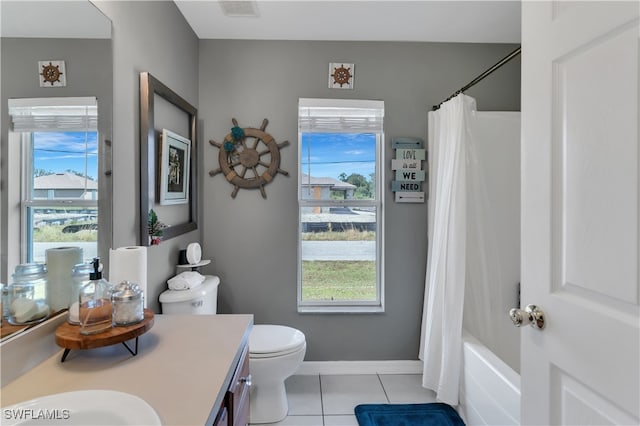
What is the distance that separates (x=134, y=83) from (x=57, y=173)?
702 mm

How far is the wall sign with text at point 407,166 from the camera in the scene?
232cm

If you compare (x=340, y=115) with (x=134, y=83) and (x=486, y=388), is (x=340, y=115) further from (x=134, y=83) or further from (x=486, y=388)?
(x=486, y=388)

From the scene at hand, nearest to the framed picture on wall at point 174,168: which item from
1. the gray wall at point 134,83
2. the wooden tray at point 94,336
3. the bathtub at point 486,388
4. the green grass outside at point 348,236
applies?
the gray wall at point 134,83

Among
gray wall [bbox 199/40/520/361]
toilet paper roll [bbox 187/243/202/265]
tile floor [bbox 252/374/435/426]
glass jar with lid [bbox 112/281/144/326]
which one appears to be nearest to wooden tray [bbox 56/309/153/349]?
glass jar with lid [bbox 112/281/144/326]

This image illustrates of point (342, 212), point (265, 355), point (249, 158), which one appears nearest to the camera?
point (265, 355)

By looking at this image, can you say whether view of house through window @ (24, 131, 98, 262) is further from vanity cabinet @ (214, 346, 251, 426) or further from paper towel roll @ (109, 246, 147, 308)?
vanity cabinet @ (214, 346, 251, 426)

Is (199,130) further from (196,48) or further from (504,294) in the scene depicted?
(504,294)

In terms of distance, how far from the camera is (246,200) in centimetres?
233

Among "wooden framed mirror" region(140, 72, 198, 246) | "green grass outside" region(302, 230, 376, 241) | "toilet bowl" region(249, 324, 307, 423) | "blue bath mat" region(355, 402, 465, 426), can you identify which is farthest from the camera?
"green grass outside" region(302, 230, 376, 241)

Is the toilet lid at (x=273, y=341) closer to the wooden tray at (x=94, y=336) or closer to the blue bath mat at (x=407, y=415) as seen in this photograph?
the blue bath mat at (x=407, y=415)

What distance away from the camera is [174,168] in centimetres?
187

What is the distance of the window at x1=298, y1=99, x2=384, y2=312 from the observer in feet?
7.64

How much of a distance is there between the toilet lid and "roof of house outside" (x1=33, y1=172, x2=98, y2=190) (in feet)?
3.72

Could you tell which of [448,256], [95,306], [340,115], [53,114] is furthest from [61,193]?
[448,256]
